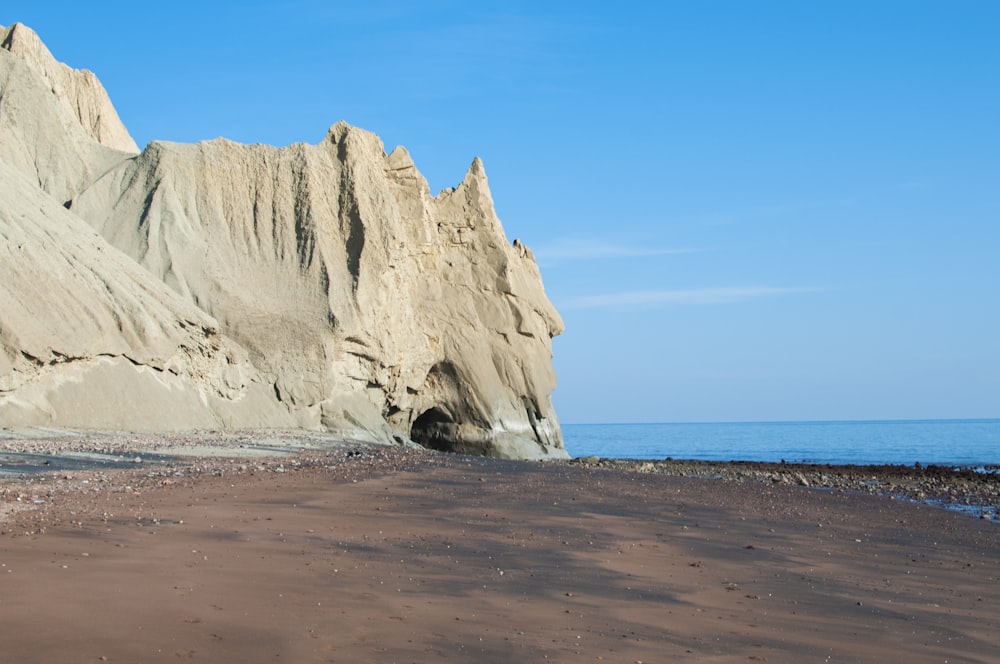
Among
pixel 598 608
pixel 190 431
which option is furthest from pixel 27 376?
pixel 598 608

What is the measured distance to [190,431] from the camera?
24.3 metres

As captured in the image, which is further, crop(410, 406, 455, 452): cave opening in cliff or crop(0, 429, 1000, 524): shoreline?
crop(410, 406, 455, 452): cave opening in cliff

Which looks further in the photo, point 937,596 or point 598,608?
point 937,596

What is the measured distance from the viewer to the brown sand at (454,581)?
5387 mm

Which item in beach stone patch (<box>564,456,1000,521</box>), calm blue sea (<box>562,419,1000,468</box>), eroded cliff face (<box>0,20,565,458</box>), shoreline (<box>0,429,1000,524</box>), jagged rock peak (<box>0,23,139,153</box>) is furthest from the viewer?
calm blue sea (<box>562,419,1000,468</box>)

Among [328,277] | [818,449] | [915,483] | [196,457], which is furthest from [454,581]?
[818,449]

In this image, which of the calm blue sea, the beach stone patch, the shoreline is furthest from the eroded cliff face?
the calm blue sea

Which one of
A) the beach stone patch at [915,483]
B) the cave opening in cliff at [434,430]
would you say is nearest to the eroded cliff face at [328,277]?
the cave opening in cliff at [434,430]

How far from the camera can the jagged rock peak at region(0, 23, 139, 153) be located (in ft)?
150

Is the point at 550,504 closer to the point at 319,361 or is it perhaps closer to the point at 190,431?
the point at 190,431

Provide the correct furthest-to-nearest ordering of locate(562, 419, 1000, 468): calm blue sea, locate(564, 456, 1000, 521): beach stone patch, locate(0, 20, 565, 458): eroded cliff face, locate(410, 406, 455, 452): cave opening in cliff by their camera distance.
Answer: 1. locate(562, 419, 1000, 468): calm blue sea
2. locate(410, 406, 455, 452): cave opening in cliff
3. locate(0, 20, 565, 458): eroded cliff face
4. locate(564, 456, 1000, 521): beach stone patch

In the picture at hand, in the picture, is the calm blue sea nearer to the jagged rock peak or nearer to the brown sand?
the jagged rock peak

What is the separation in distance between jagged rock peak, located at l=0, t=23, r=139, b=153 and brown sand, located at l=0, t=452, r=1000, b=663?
1576 inches

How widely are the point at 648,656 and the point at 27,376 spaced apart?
805 inches
